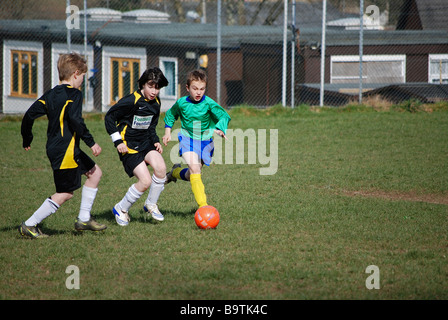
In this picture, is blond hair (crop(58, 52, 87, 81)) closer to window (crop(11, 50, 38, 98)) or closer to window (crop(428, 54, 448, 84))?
window (crop(428, 54, 448, 84))

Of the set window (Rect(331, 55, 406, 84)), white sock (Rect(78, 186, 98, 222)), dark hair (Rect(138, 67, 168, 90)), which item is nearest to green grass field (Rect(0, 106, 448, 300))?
white sock (Rect(78, 186, 98, 222))

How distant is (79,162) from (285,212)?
103 inches

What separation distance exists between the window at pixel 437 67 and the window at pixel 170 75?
32.8 feet

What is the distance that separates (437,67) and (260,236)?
19318 mm

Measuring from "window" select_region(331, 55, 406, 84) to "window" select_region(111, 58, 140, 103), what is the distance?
26.8 feet

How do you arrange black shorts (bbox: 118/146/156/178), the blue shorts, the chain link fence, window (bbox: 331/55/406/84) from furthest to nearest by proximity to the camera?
1. window (bbox: 331/55/406/84)
2. the chain link fence
3. the blue shorts
4. black shorts (bbox: 118/146/156/178)

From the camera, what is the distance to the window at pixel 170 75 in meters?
23.4

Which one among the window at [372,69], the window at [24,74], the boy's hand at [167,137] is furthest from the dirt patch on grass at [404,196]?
the window at [24,74]

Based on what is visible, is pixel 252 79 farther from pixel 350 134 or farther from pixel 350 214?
pixel 350 214

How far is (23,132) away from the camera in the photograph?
6.06 metres

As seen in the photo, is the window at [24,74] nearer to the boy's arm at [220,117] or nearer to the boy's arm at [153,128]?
the boy's arm at [153,128]

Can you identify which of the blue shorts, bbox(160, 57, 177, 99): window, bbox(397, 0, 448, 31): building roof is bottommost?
the blue shorts

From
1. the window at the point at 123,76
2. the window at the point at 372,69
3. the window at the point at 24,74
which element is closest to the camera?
the window at the point at 372,69

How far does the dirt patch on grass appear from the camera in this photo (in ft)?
26.8
